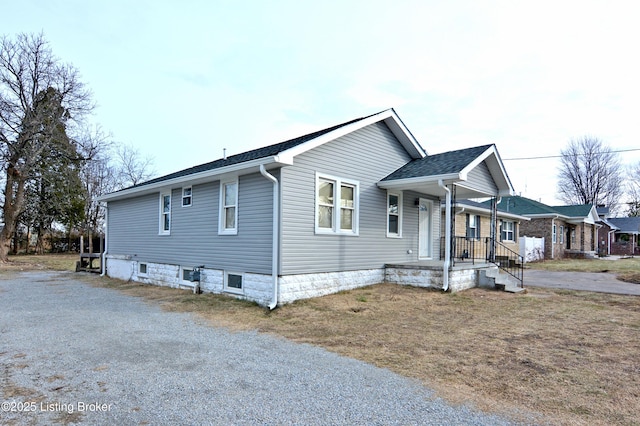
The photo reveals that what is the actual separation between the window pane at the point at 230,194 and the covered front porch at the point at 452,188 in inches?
164

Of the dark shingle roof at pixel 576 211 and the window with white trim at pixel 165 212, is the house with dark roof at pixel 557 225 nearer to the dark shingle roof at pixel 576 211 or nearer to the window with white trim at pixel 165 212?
the dark shingle roof at pixel 576 211

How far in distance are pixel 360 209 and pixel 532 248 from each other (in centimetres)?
2046

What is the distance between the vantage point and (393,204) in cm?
1198

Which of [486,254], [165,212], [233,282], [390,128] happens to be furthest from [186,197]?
[486,254]

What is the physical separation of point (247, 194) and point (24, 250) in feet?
104

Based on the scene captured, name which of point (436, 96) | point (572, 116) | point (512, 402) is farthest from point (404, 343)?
point (572, 116)

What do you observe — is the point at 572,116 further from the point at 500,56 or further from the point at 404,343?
the point at 404,343

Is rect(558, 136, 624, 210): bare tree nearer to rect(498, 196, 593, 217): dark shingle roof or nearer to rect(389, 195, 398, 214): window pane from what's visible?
rect(498, 196, 593, 217): dark shingle roof

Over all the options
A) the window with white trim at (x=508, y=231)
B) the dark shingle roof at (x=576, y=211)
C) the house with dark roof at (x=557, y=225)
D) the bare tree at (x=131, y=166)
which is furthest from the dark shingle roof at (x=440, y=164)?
the bare tree at (x=131, y=166)

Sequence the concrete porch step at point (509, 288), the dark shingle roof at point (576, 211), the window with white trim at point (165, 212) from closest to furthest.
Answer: the concrete porch step at point (509, 288), the window with white trim at point (165, 212), the dark shingle roof at point (576, 211)

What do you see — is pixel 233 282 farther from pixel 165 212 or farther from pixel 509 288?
pixel 509 288

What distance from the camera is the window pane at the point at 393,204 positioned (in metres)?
11.9

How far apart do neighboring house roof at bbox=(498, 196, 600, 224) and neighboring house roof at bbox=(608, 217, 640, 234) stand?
17.1 metres

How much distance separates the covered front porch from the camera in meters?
10.2
